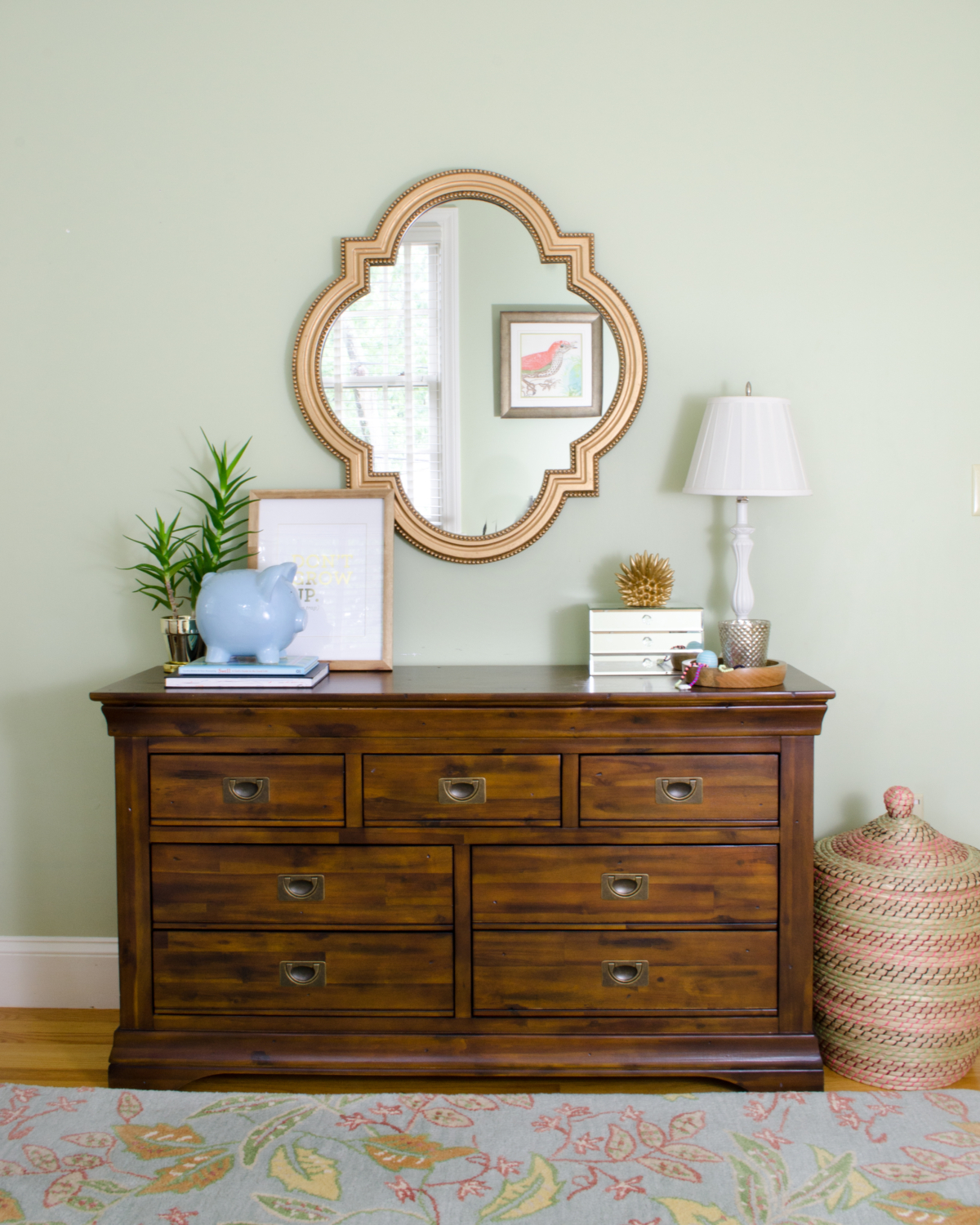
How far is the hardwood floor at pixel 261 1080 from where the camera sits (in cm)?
192

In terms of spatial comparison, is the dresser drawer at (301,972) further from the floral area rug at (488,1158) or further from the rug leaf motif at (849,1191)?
the rug leaf motif at (849,1191)

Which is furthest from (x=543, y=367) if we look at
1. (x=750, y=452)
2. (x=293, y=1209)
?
(x=293, y=1209)

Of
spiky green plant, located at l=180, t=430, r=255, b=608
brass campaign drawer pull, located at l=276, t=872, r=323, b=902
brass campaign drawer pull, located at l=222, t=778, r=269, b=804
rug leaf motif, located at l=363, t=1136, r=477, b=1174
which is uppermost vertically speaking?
spiky green plant, located at l=180, t=430, r=255, b=608

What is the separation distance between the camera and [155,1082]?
1.91 metres

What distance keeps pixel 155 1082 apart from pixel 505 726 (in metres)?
1.02

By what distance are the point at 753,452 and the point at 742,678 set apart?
1.59ft

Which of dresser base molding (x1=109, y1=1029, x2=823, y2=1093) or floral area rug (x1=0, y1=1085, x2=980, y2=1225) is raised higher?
dresser base molding (x1=109, y1=1029, x2=823, y2=1093)

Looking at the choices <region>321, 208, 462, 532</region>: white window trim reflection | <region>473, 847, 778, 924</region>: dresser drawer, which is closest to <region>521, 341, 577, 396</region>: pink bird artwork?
<region>321, 208, 462, 532</region>: white window trim reflection

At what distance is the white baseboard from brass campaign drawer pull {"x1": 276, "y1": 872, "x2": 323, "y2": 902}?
0.73 metres

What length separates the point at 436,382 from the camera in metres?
2.20

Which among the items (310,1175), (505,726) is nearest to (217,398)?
(505,726)

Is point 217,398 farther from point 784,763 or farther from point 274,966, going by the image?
point 784,763

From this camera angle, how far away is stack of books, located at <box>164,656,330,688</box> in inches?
74.7

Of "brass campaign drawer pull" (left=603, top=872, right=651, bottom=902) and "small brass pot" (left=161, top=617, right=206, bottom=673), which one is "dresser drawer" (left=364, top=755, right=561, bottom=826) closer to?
"brass campaign drawer pull" (left=603, top=872, right=651, bottom=902)
